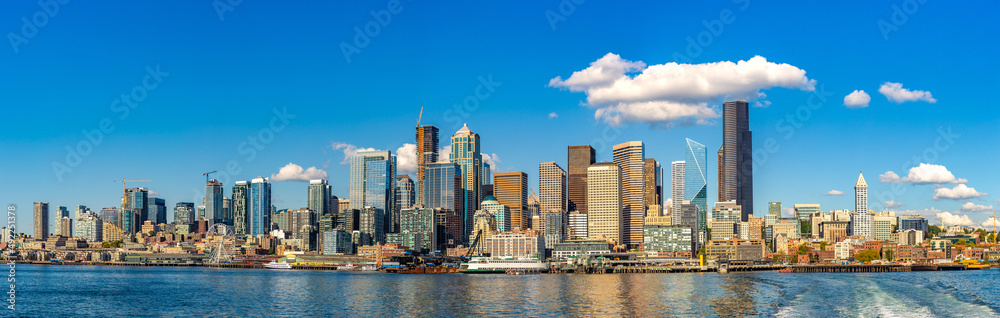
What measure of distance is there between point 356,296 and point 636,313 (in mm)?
39307

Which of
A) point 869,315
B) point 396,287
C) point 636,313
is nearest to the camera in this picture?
point 869,315

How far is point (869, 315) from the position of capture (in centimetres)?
7462

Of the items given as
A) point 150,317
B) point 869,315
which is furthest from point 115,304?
point 869,315

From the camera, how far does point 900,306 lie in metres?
82.8

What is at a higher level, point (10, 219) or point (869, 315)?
point (10, 219)


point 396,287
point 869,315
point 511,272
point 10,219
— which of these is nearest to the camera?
point 10,219

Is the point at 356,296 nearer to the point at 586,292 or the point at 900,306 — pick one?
the point at 586,292

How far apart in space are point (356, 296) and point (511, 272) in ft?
303

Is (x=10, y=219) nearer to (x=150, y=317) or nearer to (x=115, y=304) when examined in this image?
(x=150, y=317)

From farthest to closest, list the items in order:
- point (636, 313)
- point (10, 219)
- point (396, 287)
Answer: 1. point (396, 287)
2. point (636, 313)
3. point (10, 219)

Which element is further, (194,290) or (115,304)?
(194,290)

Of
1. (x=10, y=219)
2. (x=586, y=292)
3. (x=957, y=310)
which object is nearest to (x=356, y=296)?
(x=586, y=292)

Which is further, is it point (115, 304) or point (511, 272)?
point (511, 272)

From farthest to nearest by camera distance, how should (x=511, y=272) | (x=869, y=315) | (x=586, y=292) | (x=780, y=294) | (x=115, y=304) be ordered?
Answer: (x=511, y=272) → (x=586, y=292) → (x=780, y=294) → (x=115, y=304) → (x=869, y=315)
